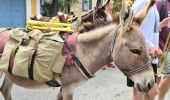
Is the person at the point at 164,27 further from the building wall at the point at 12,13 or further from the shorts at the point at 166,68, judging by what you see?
the building wall at the point at 12,13

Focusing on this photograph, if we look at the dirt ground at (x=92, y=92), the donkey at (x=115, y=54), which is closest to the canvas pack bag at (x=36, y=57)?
the donkey at (x=115, y=54)

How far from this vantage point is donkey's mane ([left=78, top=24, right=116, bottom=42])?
375 cm

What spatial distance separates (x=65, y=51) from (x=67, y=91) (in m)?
0.43

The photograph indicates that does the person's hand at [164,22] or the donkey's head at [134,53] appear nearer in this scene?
the donkey's head at [134,53]

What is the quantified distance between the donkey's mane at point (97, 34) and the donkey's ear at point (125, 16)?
0.73 ft

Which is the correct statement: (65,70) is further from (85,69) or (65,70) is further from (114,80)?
(114,80)

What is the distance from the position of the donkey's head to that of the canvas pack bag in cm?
61

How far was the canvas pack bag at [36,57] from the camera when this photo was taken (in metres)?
3.74

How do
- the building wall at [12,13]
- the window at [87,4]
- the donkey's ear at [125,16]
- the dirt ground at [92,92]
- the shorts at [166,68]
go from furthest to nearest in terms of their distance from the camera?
the window at [87,4], the building wall at [12,13], the dirt ground at [92,92], the shorts at [166,68], the donkey's ear at [125,16]

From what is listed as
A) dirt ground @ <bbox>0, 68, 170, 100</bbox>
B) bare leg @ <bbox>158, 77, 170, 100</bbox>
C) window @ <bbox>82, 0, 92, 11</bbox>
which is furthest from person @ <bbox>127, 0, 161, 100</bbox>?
window @ <bbox>82, 0, 92, 11</bbox>

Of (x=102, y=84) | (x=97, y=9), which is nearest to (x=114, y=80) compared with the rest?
(x=102, y=84)

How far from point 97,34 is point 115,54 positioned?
325mm

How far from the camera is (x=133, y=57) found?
3.54 metres

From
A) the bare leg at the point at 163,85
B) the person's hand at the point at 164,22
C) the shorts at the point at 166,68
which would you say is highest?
the person's hand at the point at 164,22
